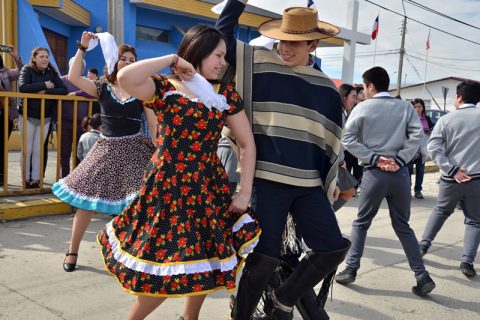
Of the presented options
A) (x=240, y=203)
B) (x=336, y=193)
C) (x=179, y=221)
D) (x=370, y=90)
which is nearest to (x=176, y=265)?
(x=179, y=221)

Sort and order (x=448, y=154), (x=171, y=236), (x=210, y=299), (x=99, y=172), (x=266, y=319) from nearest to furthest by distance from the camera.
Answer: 1. (x=171, y=236)
2. (x=266, y=319)
3. (x=210, y=299)
4. (x=99, y=172)
5. (x=448, y=154)

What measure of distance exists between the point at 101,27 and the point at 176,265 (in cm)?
1445

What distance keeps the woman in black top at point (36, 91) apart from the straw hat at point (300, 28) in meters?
4.21

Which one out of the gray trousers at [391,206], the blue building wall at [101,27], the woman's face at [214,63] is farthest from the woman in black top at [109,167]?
the blue building wall at [101,27]

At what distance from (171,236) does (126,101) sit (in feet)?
6.22

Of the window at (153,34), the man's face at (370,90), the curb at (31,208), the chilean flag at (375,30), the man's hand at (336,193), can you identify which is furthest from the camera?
the chilean flag at (375,30)

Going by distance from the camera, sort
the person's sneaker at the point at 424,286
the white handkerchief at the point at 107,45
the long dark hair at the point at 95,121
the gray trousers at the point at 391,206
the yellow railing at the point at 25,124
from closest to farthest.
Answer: the white handkerchief at the point at 107,45
the person's sneaker at the point at 424,286
the gray trousers at the point at 391,206
the long dark hair at the point at 95,121
the yellow railing at the point at 25,124

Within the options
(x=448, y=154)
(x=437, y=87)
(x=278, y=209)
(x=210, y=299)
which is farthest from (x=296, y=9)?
(x=437, y=87)

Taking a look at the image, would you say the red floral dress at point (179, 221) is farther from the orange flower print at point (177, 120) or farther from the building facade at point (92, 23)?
the building facade at point (92, 23)

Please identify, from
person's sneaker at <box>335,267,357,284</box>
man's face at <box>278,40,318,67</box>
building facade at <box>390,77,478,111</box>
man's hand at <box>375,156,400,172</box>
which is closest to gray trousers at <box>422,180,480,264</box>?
man's hand at <box>375,156,400,172</box>

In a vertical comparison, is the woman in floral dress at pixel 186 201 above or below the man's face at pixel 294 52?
below

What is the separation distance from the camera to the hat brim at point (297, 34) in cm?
250

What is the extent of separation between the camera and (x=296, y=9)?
103 inches

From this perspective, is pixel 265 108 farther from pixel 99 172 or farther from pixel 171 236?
pixel 99 172
